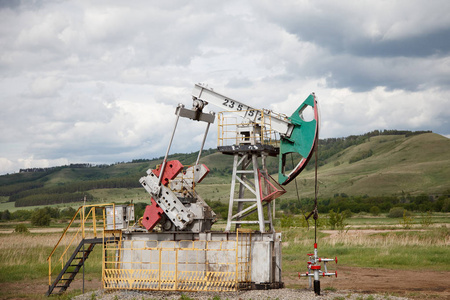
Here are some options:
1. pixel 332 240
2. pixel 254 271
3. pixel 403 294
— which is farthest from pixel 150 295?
pixel 332 240

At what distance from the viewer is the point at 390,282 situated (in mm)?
19328

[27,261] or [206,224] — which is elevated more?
[206,224]

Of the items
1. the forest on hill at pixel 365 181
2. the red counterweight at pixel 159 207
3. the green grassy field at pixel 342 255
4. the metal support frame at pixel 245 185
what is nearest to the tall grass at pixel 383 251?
the green grassy field at pixel 342 255

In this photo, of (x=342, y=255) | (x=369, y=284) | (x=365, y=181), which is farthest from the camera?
(x=365, y=181)

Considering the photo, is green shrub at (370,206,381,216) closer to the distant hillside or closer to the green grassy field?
the distant hillside

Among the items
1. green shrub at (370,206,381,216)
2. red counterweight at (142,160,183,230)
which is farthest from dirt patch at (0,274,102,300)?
green shrub at (370,206,381,216)

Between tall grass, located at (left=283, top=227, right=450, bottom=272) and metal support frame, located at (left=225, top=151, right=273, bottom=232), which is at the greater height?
metal support frame, located at (left=225, top=151, right=273, bottom=232)

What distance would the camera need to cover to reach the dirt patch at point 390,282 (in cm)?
1702

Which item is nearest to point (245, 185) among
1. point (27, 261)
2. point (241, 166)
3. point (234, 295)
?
point (241, 166)

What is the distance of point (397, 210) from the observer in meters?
76.0

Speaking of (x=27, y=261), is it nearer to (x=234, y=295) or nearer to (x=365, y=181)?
(x=234, y=295)

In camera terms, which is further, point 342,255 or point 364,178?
point 364,178

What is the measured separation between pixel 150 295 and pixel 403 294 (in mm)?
7652

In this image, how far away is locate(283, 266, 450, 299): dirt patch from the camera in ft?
55.8
